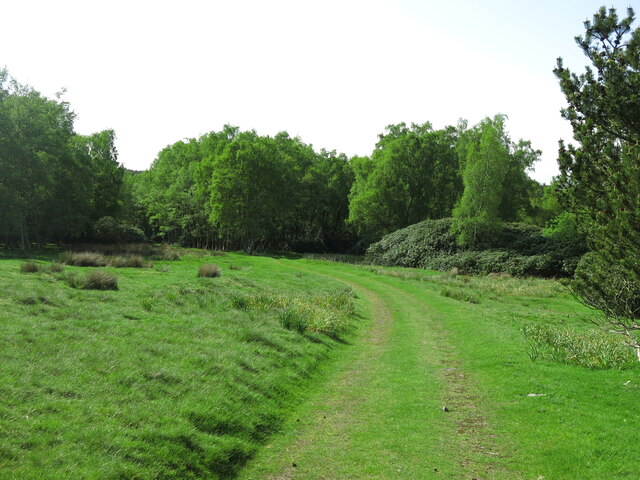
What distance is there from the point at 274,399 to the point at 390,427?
2829 mm

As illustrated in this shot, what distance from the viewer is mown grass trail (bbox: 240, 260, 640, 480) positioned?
24.7ft

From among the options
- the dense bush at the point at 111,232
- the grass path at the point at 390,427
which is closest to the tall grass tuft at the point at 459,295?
the grass path at the point at 390,427

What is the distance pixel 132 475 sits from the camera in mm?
6402

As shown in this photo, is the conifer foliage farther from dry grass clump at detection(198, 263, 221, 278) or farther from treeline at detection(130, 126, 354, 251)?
treeline at detection(130, 126, 354, 251)

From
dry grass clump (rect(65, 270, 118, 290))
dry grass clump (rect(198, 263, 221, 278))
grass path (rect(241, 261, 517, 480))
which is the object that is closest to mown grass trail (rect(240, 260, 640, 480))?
grass path (rect(241, 261, 517, 480))

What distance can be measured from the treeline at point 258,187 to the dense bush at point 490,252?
2474 millimetres

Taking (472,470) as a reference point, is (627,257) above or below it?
above

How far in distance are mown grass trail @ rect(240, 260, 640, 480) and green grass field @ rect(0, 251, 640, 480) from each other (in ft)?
0.14

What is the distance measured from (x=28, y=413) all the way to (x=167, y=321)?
762 centimetres

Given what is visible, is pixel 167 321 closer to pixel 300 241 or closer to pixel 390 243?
pixel 390 243

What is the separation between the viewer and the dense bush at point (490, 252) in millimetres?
46469

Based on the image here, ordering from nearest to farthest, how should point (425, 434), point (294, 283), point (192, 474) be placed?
point (192, 474)
point (425, 434)
point (294, 283)

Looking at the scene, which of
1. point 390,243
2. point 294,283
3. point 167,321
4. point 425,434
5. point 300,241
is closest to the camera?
point 425,434

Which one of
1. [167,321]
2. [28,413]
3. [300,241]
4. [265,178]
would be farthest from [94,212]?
[28,413]
